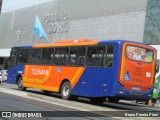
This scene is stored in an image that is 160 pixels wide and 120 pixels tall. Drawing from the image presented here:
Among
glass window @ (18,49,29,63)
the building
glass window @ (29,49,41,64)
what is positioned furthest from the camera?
the building

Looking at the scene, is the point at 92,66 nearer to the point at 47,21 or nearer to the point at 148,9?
the point at 148,9

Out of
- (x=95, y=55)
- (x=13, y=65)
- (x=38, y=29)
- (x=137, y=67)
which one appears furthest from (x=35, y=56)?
(x=38, y=29)

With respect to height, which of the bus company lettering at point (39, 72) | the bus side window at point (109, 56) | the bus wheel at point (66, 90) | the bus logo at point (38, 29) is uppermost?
the bus logo at point (38, 29)

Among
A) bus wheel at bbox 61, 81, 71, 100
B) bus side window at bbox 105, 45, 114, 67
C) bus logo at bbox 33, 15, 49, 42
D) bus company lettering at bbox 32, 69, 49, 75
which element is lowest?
bus wheel at bbox 61, 81, 71, 100

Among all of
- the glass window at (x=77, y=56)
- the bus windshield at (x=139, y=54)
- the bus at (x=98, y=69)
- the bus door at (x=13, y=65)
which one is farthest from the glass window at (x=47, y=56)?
the bus windshield at (x=139, y=54)

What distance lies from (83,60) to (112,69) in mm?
2465

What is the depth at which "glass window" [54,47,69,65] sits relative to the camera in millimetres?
22484

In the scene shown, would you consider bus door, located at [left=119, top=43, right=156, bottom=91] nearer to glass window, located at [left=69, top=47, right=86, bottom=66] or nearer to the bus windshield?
the bus windshield

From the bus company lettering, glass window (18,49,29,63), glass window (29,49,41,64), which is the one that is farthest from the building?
the bus company lettering

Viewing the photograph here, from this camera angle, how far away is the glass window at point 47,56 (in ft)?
78.6

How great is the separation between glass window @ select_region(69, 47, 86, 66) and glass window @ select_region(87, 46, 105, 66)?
440mm

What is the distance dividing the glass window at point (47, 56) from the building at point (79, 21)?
1902 cm

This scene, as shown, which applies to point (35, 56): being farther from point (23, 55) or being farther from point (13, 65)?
point (13, 65)

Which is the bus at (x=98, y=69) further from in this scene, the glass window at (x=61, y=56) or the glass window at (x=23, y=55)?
the glass window at (x=23, y=55)
